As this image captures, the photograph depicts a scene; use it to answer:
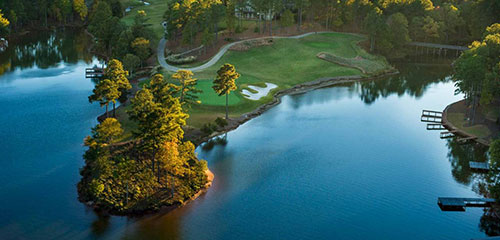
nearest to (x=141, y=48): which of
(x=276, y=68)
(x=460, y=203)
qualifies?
(x=276, y=68)

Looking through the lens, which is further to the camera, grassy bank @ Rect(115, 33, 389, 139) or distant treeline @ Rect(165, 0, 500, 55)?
distant treeline @ Rect(165, 0, 500, 55)

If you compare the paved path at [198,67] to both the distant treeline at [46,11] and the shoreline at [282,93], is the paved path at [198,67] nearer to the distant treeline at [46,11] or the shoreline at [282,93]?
the shoreline at [282,93]

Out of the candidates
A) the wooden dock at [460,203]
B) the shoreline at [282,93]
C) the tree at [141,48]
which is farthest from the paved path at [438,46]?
the wooden dock at [460,203]

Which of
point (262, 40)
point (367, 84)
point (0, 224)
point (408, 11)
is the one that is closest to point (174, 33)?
point (262, 40)

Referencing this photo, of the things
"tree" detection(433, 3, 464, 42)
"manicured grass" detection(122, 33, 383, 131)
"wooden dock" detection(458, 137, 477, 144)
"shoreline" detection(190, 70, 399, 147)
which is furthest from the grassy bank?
"wooden dock" detection(458, 137, 477, 144)

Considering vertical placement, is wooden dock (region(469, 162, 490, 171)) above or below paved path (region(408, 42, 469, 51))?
below

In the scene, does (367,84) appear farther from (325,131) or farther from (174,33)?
(174,33)

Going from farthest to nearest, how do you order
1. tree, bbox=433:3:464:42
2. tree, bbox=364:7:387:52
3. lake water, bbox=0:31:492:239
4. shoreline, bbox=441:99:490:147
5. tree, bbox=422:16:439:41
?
tree, bbox=433:3:464:42, tree, bbox=422:16:439:41, tree, bbox=364:7:387:52, shoreline, bbox=441:99:490:147, lake water, bbox=0:31:492:239

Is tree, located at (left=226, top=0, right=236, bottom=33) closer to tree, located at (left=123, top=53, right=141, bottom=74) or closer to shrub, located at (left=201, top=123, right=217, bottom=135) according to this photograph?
tree, located at (left=123, top=53, right=141, bottom=74)
